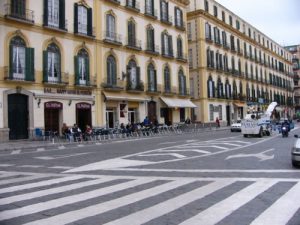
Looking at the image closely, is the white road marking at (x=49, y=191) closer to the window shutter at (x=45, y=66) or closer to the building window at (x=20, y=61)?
the building window at (x=20, y=61)

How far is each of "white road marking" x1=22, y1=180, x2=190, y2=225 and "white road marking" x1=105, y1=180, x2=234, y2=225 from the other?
2.07 feet

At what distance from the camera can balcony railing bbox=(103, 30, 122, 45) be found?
37.8 meters

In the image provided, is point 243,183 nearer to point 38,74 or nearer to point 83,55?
point 38,74

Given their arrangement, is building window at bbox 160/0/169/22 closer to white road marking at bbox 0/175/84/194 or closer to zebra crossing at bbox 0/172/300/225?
white road marking at bbox 0/175/84/194

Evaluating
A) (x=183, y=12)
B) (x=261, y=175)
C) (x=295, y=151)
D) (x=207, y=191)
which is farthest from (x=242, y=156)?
(x=183, y=12)

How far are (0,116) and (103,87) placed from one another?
10759mm

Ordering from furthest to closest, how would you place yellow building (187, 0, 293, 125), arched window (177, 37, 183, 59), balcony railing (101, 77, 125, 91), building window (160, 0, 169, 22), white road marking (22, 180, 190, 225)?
yellow building (187, 0, 293, 125) < arched window (177, 37, 183, 59) < building window (160, 0, 169, 22) < balcony railing (101, 77, 125, 91) < white road marking (22, 180, 190, 225)

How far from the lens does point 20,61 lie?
2988 centimetres

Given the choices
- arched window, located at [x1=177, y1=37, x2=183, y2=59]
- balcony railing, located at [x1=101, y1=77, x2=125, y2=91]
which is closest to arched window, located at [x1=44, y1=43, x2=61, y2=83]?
balcony railing, located at [x1=101, y1=77, x2=125, y2=91]

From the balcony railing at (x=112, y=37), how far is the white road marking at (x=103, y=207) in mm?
29473

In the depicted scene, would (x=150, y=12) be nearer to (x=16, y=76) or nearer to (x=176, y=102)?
(x=176, y=102)

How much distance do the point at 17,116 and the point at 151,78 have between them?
17.8 m

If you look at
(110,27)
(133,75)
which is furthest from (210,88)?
(110,27)

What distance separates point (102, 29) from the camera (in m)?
37.7
